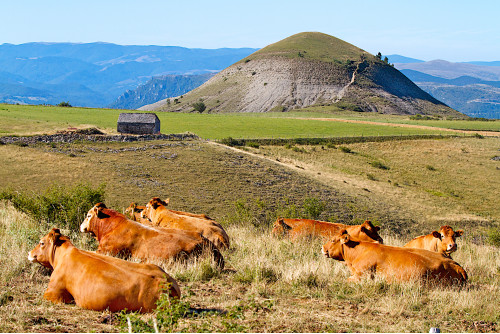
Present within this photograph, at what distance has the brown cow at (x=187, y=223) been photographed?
39.1ft

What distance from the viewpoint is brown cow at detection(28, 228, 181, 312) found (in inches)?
282

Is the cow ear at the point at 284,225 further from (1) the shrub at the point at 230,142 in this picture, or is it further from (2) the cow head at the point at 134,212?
(1) the shrub at the point at 230,142

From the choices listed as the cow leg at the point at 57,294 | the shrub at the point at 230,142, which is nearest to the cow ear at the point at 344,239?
the cow leg at the point at 57,294

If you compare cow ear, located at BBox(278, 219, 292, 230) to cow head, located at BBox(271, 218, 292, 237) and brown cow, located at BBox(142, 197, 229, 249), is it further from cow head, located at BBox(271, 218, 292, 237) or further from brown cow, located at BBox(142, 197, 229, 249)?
brown cow, located at BBox(142, 197, 229, 249)

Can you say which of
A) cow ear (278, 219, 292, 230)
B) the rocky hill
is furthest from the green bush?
the rocky hill

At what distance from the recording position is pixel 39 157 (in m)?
43.4

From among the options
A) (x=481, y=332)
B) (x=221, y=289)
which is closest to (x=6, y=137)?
(x=221, y=289)

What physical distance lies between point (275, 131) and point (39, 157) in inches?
2051

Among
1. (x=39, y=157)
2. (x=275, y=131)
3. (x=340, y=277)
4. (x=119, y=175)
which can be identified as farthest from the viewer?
(x=275, y=131)

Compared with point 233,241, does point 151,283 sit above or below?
above

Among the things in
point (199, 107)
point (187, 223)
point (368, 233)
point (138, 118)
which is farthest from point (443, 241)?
point (199, 107)

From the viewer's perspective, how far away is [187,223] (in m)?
12.6

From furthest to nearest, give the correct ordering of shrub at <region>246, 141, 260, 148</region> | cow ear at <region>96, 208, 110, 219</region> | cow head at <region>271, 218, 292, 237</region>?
1. shrub at <region>246, 141, 260, 148</region>
2. cow head at <region>271, 218, 292, 237</region>
3. cow ear at <region>96, 208, 110, 219</region>

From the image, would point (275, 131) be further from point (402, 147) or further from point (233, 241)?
point (233, 241)
